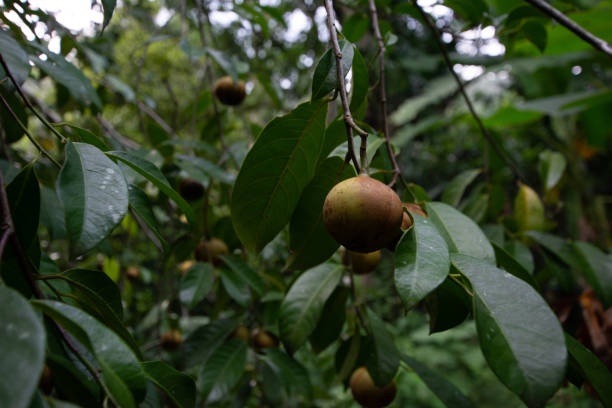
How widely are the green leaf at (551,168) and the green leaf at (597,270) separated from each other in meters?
0.36

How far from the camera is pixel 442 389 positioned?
2.68ft

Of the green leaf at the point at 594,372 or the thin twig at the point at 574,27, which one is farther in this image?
the thin twig at the point at 574,27

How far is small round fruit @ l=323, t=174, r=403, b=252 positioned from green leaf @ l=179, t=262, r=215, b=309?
22.8 inches

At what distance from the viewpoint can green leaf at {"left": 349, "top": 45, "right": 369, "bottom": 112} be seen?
1.93 feet

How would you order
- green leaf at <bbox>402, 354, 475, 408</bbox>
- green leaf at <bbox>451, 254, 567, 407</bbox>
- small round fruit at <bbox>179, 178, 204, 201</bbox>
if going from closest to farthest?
green leaf at <bbox>451, 254, 567, 407</bbox>, green leaf at <bbox>402, 354, 475, 408</bbox>, small round fruit at <bbox>179, 178, 204, 201</bbox>

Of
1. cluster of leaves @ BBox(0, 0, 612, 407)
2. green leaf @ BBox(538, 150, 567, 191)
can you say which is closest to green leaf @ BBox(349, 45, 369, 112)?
cluster of leaves @ BBox(0, 0, 612, 407)

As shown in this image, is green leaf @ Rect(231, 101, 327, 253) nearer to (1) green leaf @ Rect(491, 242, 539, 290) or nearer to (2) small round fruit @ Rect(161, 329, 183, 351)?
(1) green leaf @ Rect(491, 242, 539, 290)

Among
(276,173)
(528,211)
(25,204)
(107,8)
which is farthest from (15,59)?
(528,211)

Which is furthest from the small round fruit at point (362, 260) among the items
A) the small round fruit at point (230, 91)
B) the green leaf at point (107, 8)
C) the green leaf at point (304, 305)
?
the small round fruit at point (230, 91)

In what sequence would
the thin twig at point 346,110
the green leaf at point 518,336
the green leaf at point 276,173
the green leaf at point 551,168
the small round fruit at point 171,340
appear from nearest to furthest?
1. the green leaf at point 518,336
2. the thin twig at point 346,110
3. the green leaf at point 276,173
4. the green leaf at point 551,168
5. the small round fruit at point 171,340

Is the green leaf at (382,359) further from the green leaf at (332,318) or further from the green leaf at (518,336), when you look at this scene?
the green leaf at (518,336)

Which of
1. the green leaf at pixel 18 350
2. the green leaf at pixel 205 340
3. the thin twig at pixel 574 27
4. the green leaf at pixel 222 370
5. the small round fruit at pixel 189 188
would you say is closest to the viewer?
the green leaf at pixel 18 350

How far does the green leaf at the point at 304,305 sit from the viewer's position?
76 cm

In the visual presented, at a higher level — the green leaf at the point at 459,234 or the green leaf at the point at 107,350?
the green leaf at the point at 107,350
